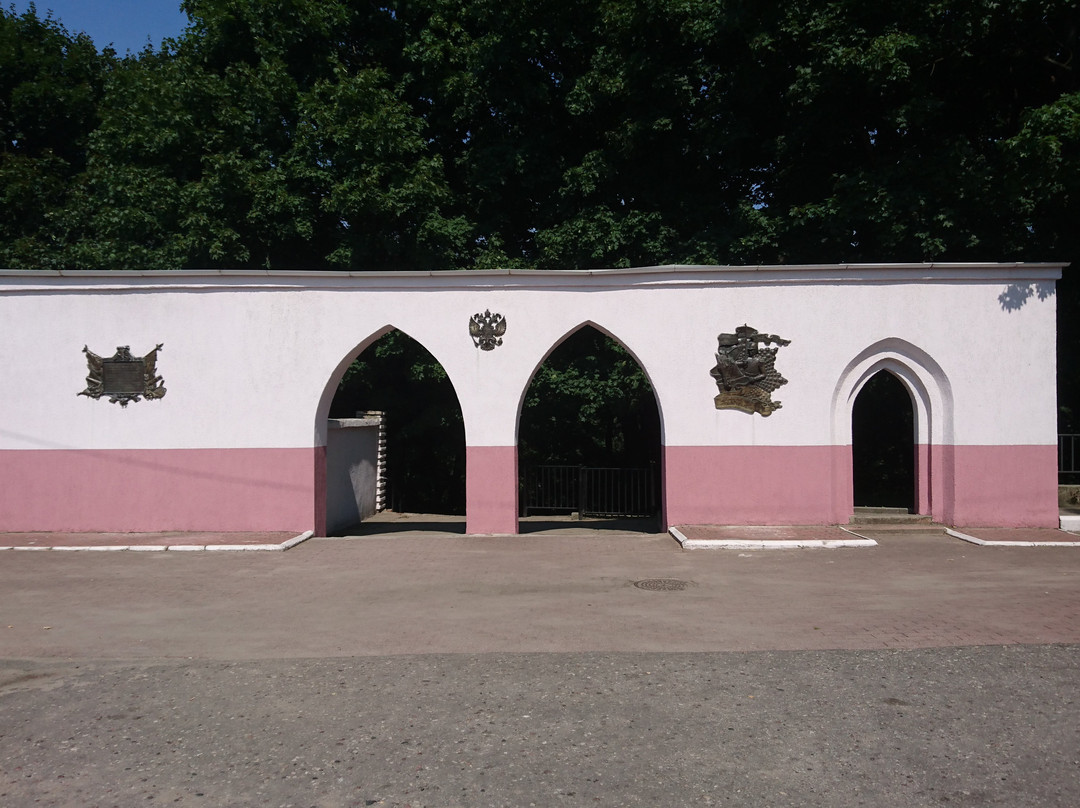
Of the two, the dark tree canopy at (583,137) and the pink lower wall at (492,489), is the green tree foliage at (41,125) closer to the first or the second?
the dark tree canopy at (583,137)

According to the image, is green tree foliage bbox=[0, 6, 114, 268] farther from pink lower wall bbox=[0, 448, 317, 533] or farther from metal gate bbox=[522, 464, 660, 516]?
metal gate bbox=[522, 464, 660, 516]

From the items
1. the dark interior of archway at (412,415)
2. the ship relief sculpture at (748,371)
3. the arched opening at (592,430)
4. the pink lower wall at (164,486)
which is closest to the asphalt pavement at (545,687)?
the pink lower wall at (164,486)

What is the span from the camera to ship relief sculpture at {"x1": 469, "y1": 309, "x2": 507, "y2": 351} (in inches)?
558

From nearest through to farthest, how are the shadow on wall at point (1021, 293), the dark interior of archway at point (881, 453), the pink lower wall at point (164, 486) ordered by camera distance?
the shadow on wall at point (1021, 293)
the pink lower wall at point (164, 486)
the dark interior of archway at point (881, 453)

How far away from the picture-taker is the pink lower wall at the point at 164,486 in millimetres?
14086

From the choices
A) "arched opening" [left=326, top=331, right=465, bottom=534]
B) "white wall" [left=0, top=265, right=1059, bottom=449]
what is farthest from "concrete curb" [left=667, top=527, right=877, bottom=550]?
"arched opening" [left=326, top=331, right=465, bottom=534]

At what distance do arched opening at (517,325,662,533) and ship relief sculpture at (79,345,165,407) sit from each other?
6.65 meters

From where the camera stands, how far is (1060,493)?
16.2m

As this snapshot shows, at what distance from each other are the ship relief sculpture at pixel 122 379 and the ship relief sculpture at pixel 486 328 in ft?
16.0

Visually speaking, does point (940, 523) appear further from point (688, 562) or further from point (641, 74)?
point (641, 74)

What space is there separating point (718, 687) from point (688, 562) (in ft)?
17.6

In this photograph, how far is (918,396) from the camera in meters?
14.1

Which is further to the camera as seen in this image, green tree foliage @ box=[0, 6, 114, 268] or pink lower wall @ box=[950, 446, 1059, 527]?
green tree foliage @ box=[0, 6, 114, 268]

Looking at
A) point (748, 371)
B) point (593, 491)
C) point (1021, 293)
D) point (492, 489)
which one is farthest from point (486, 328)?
point (1021, 293)
